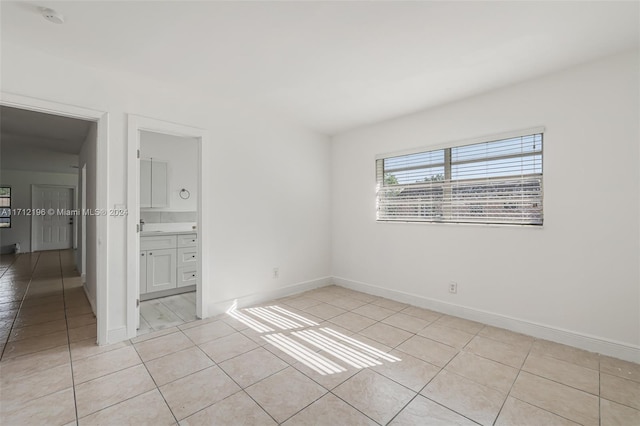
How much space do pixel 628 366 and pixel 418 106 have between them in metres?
3.06

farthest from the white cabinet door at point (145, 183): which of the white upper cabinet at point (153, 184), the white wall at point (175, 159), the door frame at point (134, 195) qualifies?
the door frame at point (134, 195)

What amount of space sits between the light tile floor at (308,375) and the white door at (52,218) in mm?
7313

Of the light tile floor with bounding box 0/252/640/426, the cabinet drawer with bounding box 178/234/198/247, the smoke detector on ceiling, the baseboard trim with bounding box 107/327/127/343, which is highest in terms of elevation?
the smoke detector on ceiling

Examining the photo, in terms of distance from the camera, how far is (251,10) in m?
1.89

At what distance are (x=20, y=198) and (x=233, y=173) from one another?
889cm

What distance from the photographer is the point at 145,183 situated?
14.3 ft

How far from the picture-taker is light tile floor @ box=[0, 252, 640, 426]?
69.3 inches

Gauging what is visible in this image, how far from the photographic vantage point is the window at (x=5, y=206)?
813 centimetres

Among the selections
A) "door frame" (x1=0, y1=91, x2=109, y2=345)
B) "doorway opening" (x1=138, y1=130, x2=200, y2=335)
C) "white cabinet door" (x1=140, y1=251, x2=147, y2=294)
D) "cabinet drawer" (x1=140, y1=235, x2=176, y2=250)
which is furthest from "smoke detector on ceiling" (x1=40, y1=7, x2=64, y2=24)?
"white cabinet door" (x1=140, y1=251, x2=147, y2=294)

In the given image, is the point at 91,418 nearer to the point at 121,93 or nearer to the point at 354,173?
the point at 121,93

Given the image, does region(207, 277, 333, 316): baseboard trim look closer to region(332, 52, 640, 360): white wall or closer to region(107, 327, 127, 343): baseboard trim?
region(107, 327, 127, 343): baseboard trim

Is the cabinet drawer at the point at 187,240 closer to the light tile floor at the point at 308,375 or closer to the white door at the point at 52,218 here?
the light tile floor at the point at 308,375

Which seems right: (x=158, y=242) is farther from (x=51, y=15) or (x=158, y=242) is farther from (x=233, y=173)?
(x=51, y=15)

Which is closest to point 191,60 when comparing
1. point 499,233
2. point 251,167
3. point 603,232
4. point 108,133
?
point 108,133
